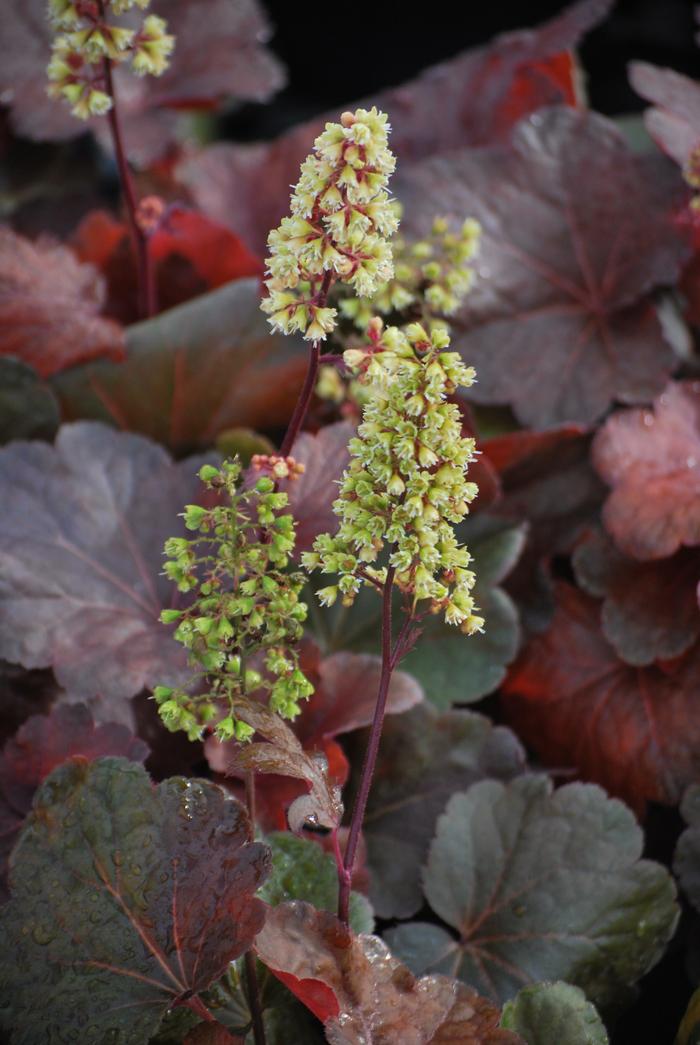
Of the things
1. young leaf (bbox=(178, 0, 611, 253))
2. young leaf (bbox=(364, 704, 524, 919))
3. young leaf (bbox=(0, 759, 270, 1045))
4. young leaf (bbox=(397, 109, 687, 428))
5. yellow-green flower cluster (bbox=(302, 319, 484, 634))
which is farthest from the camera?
young leaf (bbox=(178, 0, 611, 253))

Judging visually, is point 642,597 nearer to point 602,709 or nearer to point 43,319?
point 602,709

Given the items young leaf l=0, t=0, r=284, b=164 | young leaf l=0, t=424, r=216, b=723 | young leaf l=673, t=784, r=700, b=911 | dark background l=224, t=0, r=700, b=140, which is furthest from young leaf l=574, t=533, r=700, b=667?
dark background l=224, t=0, r=700, b=140

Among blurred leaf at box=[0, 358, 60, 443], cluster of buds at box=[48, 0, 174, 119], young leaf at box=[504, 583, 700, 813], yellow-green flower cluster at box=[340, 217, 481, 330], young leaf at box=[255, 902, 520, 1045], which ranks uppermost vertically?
cluster of buds at box=[48, 0, 174, 119]

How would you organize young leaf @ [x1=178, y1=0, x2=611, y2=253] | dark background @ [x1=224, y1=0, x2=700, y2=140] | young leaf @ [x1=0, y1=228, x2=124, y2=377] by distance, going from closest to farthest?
1. young leaf @ [x1=0, y1=228, x2=124, y2=377]
2. young leaf @ [x1=178, y1=0, x2=611, y2=253]
3. dark background @ [x1=224, y1=0, x2=700, y2=140]

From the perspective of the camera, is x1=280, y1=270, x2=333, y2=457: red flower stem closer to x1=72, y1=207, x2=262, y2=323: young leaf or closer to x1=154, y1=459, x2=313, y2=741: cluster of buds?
x1=154, y1=459, x2=313, y2=741: cluster of buds

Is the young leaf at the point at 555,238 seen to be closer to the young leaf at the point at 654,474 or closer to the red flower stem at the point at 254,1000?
the young leaf at the point at 654,474

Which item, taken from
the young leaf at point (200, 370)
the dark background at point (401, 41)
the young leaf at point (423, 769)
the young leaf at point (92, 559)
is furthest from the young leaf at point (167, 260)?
the dark background at point (401, 41)
